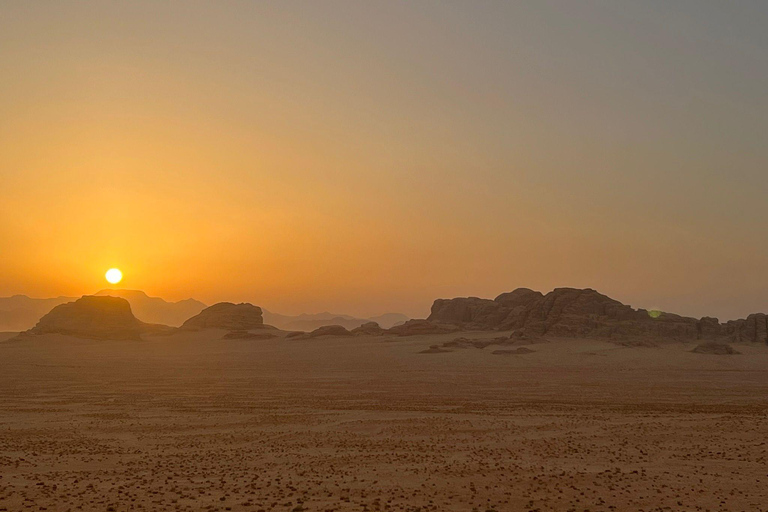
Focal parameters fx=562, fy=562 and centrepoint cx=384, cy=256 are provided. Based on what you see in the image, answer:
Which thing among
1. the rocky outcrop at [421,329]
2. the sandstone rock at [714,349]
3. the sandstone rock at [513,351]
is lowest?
the sandstone rock at [513,351]

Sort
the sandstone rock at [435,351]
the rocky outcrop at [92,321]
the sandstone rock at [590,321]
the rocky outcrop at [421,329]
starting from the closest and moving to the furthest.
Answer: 1. the sandstone rock at [435,351]
2. the sandstone rock at [590,321]
3. the rocky outcrop at [421,329]
4. the rocky outcrop at [92,321]

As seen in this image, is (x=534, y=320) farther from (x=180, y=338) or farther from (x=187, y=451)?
(x=187, y=451)

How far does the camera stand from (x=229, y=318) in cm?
11031

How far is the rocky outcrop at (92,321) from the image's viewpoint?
3634 inches

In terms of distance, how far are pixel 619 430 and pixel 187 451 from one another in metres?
14.7

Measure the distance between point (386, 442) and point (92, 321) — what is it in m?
Result: 91.5

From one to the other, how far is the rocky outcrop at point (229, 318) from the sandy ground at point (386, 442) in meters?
65.0

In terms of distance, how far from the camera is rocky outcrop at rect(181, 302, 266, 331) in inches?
4274

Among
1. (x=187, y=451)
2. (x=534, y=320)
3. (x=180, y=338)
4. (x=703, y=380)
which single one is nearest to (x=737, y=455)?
(x=187, y=451)

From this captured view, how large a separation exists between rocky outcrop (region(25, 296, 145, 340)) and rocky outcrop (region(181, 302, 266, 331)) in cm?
1237

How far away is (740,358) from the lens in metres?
56.4

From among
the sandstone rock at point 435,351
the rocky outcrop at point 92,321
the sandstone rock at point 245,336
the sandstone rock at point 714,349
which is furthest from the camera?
the rocky outcrop at point 92,321

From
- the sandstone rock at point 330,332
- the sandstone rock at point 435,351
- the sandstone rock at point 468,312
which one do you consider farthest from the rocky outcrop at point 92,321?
the sandstone rock at point 435,351

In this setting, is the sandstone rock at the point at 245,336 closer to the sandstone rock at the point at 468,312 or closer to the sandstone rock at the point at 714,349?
the sandstone rock at the point at 468,312
